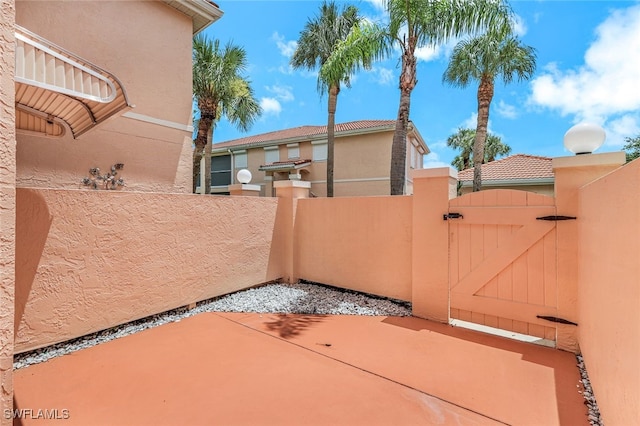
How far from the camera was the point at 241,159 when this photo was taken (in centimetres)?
2473

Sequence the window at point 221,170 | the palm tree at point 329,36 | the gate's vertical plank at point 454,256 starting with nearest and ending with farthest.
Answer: the gate's vertical plank at point 454,256
the palm tree at point 329,36
the window at point 221,170

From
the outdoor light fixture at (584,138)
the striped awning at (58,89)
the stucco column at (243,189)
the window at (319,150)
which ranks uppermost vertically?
the window at (319,150)

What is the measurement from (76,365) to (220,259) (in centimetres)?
313

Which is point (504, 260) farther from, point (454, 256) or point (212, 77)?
point (212, 77)

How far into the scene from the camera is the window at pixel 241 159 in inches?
965

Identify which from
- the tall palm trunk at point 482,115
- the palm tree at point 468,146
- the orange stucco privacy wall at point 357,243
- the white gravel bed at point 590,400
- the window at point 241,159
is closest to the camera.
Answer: the white gravel bed at point 590,400

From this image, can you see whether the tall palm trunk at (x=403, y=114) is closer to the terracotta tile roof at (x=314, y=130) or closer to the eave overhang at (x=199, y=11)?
the eave overhang at (x=199, y=11)

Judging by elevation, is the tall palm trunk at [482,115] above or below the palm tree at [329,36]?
below

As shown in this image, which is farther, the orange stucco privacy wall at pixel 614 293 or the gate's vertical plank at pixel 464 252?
the gate's vertical plank at pixel 464 252

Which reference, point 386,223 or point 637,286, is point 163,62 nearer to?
point 386,223

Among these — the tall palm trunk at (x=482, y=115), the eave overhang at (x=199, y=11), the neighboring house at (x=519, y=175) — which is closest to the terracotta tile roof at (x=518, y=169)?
the neighboring house at (x=519, y=175)

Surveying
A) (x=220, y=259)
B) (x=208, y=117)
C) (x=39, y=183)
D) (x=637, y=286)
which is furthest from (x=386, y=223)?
(x=208, y=117)

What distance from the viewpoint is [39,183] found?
7016 mm

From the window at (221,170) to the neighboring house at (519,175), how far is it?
1912 centimetres
